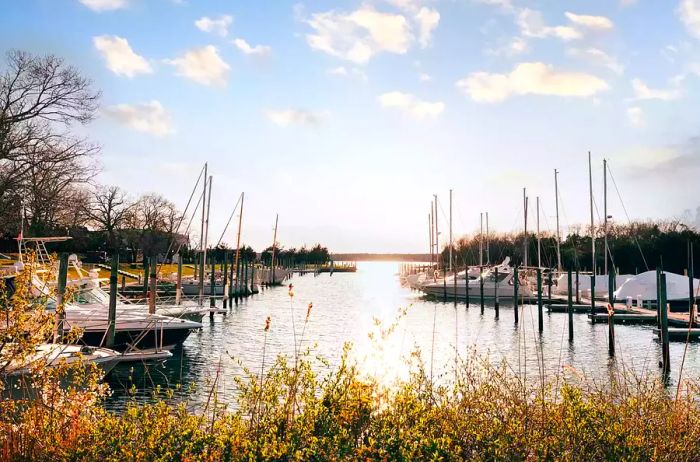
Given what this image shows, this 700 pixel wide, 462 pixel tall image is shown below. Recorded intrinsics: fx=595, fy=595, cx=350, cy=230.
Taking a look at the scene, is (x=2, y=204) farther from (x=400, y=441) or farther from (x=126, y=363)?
(x=400, y=441)

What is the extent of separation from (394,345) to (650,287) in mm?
39519

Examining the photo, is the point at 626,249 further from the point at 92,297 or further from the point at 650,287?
the point at 92,297

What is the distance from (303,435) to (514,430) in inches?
104

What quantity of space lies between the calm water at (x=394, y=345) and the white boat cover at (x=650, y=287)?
20.6ft

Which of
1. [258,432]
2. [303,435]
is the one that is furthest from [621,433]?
[258,432]

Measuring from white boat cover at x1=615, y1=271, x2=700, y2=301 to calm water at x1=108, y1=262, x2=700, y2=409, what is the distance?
628 cm

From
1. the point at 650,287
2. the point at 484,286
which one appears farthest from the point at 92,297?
the point at 484,286

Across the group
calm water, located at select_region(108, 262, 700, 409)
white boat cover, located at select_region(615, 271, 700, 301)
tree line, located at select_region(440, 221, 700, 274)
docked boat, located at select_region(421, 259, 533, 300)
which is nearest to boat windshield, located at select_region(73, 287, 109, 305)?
calm water, located at select_region(108, 262, 700, 409)

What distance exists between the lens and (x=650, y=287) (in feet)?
153

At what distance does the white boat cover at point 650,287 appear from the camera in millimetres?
44062

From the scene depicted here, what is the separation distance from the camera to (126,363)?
2056cm

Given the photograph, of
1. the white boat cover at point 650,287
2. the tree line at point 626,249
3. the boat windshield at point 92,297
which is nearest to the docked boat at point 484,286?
the tree line at point 626,249

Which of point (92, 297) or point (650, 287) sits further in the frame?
point (650, 287)

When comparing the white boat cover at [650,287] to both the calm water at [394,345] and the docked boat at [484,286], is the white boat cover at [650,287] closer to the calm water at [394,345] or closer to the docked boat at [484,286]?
the calm water at [394,345]
